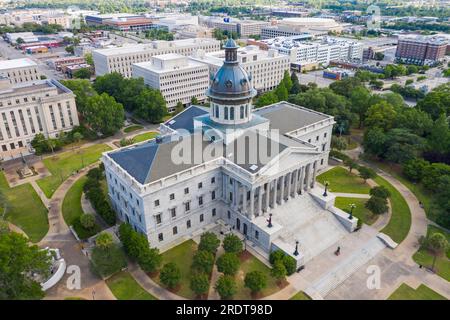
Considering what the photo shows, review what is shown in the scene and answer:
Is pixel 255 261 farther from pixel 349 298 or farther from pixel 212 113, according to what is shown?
pixel 212 113

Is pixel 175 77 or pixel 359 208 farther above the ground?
pixel 175 77

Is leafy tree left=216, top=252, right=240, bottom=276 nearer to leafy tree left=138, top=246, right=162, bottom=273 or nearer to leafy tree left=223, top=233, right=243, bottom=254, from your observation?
leafy tree left=223, top=233, right=243, bottom=254

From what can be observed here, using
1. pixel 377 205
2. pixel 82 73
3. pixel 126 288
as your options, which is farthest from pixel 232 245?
pixel 82 73

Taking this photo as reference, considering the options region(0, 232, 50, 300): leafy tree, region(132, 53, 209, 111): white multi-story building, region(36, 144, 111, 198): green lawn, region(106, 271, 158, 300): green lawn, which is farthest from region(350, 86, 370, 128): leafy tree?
region(0, 232, 50, 300): leafy tree

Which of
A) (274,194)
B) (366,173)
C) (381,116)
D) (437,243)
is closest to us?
(437,243)

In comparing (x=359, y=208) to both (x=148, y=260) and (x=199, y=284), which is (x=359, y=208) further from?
(x=148, y=260)

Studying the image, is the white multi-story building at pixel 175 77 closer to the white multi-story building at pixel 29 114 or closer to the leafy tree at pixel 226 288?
the white multi-story building at pixel 29 114
